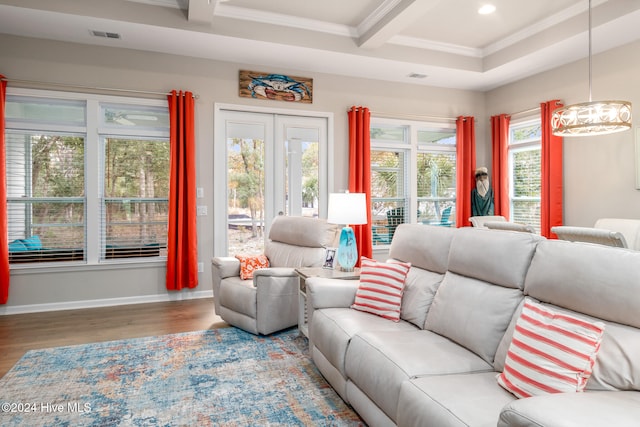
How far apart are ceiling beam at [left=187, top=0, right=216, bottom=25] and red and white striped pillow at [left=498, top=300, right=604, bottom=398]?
351cm

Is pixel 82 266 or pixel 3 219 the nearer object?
pixel 3 219

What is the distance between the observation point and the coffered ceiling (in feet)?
12.3

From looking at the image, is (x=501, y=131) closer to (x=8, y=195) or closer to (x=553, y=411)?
(x=553, y=411)

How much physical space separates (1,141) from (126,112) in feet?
3.86

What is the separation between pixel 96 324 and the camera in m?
3.72

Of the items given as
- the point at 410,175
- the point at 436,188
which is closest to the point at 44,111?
the point at 410,175

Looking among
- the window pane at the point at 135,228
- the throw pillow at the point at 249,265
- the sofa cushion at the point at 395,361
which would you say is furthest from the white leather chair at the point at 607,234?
the window pane at the point at 135,228

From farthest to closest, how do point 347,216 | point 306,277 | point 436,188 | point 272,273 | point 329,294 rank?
point 436,188
point 272,273
point 347,216
point 306,277
point 329,294

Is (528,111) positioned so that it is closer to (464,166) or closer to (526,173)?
(526,173)

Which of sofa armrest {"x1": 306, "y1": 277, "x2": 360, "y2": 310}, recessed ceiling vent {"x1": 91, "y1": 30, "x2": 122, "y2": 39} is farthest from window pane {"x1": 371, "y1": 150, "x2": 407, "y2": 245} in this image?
recessed ceiling vent {"x1": 91, "y1": 30, "x2": 122, "y2": 39}

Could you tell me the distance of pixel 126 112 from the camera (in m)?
4.51

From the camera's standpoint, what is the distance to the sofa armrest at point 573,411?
43.3 inches

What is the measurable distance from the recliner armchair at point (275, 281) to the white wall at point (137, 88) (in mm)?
1179

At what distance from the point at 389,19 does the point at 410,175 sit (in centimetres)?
236
